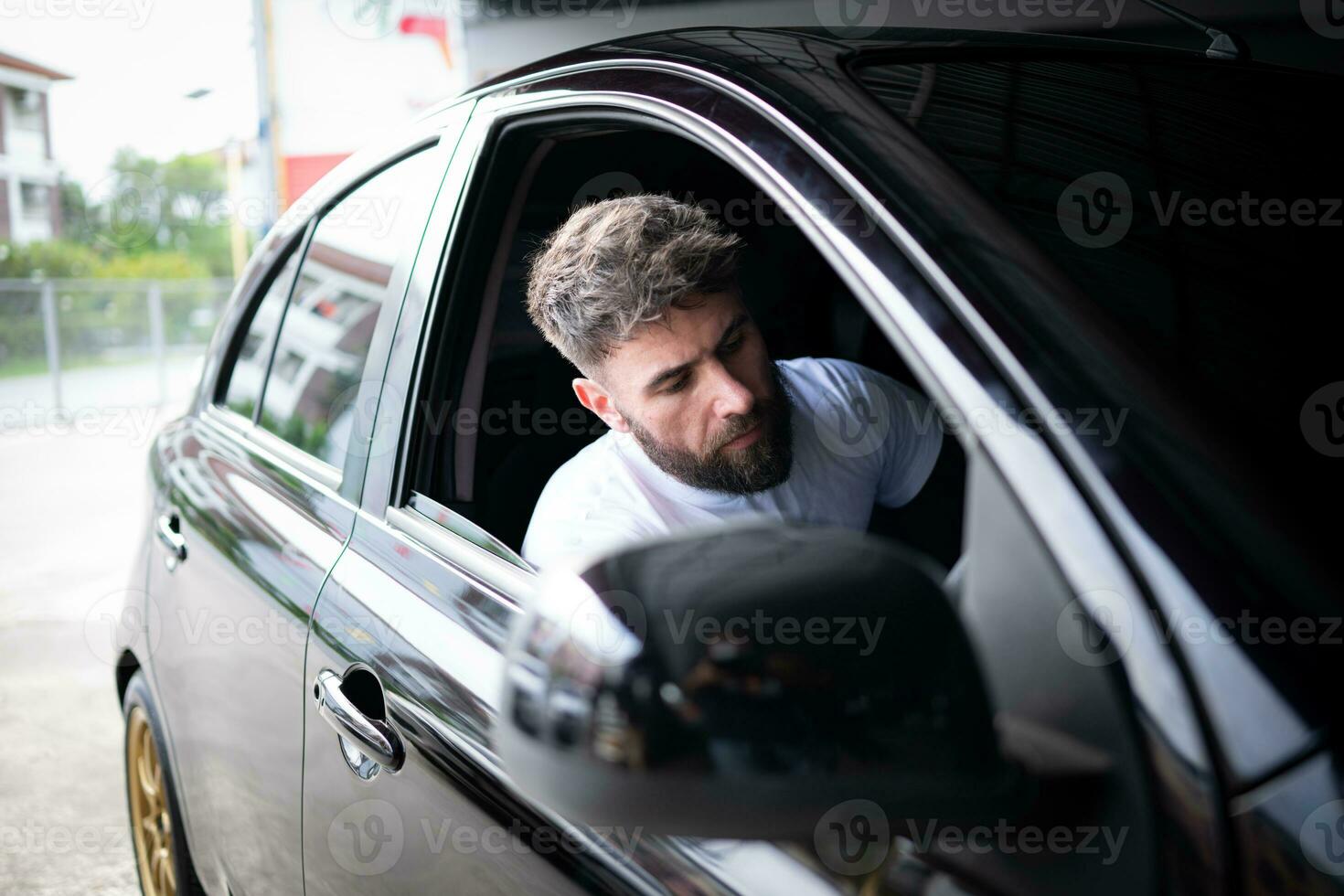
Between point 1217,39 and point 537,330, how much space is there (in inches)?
50.3

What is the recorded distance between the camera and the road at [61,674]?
10.4 ft

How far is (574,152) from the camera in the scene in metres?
1.96

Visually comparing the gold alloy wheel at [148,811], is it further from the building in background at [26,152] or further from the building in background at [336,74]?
the building in background at [26,152]

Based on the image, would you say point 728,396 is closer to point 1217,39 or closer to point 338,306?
point 338,306

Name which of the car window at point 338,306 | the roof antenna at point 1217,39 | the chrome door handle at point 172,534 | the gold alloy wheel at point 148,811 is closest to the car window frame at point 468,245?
the car window at point 338,306

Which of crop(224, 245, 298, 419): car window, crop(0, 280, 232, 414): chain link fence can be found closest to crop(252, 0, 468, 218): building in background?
crop(0, 280, 232, 414): chain link fence

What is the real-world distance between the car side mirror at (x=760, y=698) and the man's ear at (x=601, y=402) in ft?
3.46

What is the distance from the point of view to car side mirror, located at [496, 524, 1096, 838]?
63 cm

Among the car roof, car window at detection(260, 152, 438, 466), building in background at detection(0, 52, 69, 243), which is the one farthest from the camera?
building in background at detection(0, 52, 69, 243)

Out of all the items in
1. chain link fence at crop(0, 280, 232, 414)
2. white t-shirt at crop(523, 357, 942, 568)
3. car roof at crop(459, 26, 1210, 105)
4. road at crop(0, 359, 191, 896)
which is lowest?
road at crop(0, 359, 191, 896)

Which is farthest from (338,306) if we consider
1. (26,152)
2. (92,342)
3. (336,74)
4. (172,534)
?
(26,152)

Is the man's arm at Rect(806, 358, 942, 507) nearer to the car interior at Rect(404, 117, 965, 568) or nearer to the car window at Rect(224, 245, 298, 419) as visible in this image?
the car interior at Rect(404, 117, 965, 568)

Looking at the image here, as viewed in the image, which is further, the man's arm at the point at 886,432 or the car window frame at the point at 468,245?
the man's arm at the point at 886,432

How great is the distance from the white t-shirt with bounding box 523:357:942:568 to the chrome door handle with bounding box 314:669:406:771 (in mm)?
301
